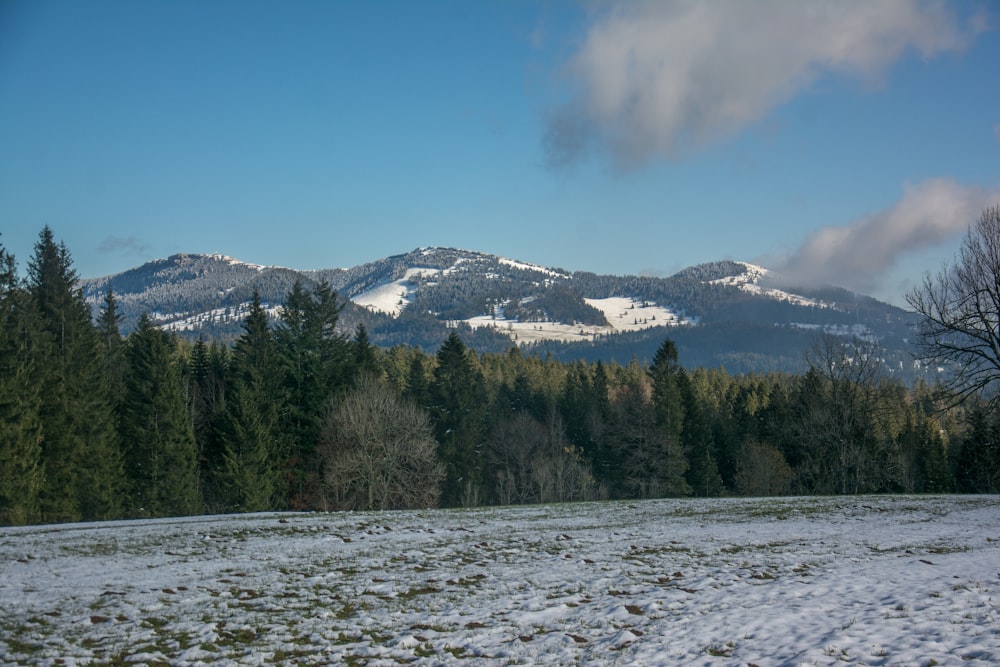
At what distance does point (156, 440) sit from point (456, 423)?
101 ft

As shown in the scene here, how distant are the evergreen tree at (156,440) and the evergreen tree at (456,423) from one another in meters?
26.8

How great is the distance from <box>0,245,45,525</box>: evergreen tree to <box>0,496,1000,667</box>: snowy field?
11597 mm

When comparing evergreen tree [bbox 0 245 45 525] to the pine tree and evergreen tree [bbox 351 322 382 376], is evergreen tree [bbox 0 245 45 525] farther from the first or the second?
the pine tree

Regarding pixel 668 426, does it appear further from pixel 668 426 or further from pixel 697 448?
pixel 697 448

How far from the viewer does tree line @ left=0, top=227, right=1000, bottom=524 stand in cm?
3797

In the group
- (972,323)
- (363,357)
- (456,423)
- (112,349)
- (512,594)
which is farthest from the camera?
(456,423)

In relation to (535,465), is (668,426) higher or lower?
higher

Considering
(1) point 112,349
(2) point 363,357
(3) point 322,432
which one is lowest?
(3) point 322,432

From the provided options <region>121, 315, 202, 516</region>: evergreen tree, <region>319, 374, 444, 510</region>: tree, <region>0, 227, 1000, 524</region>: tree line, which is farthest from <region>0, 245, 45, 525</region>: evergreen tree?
<region>319, 374, 444, 510</region>: tree

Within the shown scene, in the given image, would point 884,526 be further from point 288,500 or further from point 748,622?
point 288,500

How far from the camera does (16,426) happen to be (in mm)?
33062

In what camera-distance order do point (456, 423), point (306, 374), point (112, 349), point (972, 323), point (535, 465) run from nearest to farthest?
point (972, 323)
point (306, 374)
point (112, 349)
point (456, 423)
point (535, 465)

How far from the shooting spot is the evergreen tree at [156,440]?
44.2m

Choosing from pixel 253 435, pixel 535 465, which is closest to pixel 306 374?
pixel 253 435
